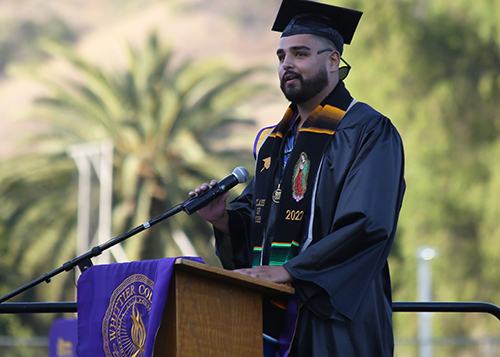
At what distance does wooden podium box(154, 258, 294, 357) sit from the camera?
2.49 meters

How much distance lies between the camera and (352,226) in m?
2.82

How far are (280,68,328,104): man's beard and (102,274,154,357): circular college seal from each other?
1.21m

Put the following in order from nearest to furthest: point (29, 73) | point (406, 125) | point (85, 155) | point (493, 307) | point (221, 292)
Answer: point (221, 292), point (493, 307), point (85, 155), point (29, 73), point (406, 125)

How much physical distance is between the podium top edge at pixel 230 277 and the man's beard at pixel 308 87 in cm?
104

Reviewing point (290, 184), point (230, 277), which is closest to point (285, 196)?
point (290, 184)

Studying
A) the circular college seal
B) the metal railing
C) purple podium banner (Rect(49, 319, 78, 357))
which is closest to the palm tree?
purple podium banner (Rect(49, 319, 78, 357))

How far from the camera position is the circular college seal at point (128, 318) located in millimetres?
2629

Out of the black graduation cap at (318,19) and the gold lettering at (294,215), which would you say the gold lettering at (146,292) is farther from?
the black graduation cap at (318,19)

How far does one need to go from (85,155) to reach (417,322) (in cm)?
1135

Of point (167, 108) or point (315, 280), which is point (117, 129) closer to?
point (167, 108)

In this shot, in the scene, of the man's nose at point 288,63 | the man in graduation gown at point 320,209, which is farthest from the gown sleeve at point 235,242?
the man's nose at point 288,63

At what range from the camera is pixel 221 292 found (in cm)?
262

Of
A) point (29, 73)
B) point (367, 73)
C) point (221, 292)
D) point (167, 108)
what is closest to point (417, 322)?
point (367, 73)

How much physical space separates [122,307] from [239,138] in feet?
52.7
